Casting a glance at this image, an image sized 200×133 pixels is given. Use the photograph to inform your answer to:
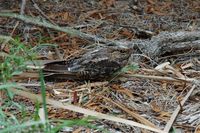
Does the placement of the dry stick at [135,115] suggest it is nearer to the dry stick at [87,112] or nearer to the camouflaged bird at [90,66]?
the dry stick at [87,112]

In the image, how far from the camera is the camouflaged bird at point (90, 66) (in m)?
1.75

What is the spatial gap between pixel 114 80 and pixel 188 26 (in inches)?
37.3

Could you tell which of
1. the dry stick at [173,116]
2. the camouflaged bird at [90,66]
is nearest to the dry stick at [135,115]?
the dry stick at [173,116]

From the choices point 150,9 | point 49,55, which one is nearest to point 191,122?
point 49,55

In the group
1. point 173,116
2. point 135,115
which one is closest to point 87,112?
point 135,115

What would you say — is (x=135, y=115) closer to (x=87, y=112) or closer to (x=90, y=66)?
(x=87, y=112)

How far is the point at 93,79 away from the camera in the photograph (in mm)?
1780

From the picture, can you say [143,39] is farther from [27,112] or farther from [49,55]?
[27,112]

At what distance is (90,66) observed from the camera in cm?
175

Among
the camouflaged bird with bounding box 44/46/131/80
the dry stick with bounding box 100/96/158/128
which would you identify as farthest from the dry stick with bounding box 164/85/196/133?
the camouflaged bird with bounding box 44/46/131/80

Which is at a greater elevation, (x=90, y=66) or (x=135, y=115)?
(x=90, y=66)

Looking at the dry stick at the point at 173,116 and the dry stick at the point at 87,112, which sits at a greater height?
the dry stick at the point at 87,112

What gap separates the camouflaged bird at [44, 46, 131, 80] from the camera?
175 cm

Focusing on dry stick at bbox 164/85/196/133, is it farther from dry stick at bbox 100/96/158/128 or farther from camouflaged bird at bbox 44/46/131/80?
camouflaged bird at bbox 44/46/131/80
